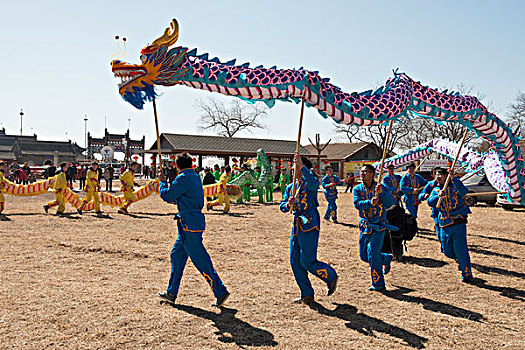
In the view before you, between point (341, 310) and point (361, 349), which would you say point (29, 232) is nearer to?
point (341, 310)

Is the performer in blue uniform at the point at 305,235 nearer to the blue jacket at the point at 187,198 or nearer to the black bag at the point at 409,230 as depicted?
the blue jacket at the point at 187,198

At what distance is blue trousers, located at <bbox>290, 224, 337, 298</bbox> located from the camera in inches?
201

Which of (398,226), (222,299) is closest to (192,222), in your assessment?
(222,299)

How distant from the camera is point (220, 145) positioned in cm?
3506

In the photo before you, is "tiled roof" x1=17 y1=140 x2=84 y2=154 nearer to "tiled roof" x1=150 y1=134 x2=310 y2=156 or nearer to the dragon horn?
"tiled roof" x1=150 y1=134 x2=310 y2=156

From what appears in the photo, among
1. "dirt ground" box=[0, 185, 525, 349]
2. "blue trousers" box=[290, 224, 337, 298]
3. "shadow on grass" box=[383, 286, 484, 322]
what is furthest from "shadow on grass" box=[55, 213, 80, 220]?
"shadow on grass" box=[383, 286, 484, 322]

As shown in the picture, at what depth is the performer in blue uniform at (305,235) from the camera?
511 cm

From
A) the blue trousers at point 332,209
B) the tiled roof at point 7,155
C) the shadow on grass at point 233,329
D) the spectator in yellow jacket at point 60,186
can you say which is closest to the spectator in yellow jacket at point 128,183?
the spectator in yellow jacket at point 60,186

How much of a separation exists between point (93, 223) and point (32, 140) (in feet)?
167

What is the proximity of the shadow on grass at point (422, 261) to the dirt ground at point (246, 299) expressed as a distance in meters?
0.03

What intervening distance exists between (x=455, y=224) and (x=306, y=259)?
8.55 ft

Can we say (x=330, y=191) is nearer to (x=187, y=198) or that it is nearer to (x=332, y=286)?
(x=332, y=286)

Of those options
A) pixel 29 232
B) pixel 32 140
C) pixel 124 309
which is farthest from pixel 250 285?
pixel 32 140

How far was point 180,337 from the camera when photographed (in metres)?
4.21
